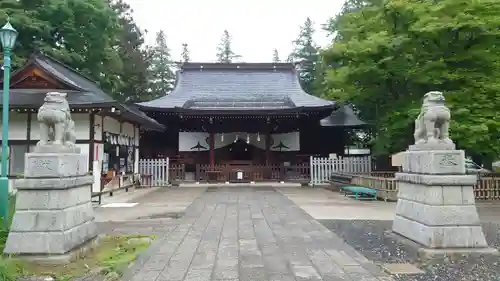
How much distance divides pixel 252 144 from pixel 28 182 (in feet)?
53.9

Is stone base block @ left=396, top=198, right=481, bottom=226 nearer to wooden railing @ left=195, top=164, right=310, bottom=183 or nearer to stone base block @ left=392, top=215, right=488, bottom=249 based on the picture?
stone base block @ left=392, top=215, right=488, bottom=249

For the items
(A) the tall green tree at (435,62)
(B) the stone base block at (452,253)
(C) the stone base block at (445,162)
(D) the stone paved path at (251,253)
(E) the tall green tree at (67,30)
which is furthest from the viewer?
(E) the tall green tree at (67,30)

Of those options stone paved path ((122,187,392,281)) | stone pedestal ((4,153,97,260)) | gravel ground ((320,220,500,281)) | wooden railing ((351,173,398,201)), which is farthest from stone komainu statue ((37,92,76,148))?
wooden railing ((351,173,398,201))

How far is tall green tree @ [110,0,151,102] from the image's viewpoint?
32.4 meters

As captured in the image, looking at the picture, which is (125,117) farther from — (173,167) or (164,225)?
(164,225)

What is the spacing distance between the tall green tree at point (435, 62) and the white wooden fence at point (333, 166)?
14.6ft

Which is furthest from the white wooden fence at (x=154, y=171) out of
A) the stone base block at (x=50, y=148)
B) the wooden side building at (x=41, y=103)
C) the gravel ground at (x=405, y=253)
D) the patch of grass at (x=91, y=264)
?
the stone base block at (x=50, y=148)

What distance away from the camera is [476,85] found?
37.9 feet

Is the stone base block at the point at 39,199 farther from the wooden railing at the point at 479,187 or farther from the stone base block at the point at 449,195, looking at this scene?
the wooden railing at the point at 479,187

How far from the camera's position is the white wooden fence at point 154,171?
18812 millimetres

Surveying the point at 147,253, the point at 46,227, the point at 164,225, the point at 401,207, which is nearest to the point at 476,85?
the point at 401,207

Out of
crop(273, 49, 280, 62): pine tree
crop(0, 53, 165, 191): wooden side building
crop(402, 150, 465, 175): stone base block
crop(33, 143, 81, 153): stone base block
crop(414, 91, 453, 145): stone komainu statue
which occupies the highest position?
Result: crop(273, 49, 280, 62): pine tree

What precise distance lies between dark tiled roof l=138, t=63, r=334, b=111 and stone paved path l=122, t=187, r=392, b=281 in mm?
11405

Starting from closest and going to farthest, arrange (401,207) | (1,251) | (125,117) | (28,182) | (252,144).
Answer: (28,182), (1,251), (401,207), (125,117), (252,144)
